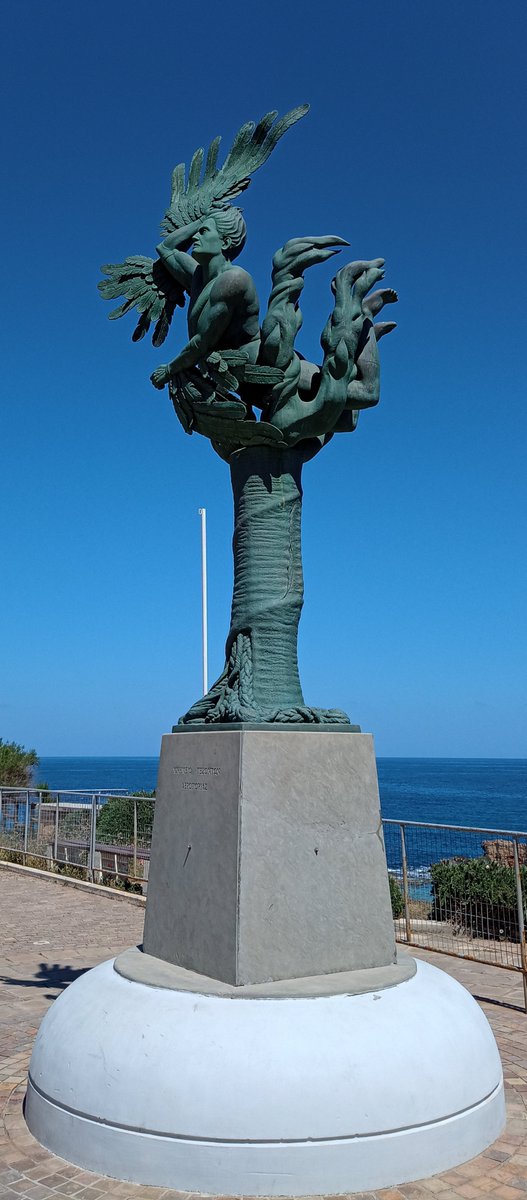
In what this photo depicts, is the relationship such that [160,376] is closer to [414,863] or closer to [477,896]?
[477,896]

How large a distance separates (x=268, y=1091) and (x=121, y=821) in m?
11.8

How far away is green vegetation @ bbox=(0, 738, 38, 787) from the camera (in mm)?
26356

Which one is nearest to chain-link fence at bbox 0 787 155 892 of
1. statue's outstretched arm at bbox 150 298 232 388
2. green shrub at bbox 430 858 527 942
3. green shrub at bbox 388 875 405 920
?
green shrub at bbox 388 875 405 920

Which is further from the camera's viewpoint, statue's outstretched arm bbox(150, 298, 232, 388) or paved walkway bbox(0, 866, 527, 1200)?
statue's outstretched arm bbox(150, 298, 232, 388)

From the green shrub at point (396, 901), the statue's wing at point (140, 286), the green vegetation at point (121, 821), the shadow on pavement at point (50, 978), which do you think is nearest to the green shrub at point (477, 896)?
the green shrub at point (396, 901)

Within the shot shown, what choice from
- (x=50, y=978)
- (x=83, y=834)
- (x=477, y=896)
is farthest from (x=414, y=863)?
(x=83, y=834)

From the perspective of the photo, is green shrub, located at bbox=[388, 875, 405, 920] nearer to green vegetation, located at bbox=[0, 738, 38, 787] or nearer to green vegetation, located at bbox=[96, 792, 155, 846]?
green vegetation, located at bbox=[96, 792, 155, 846]

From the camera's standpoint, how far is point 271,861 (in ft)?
16.3

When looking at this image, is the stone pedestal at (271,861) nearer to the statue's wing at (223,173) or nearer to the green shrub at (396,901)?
the statue's wing at (223,173)

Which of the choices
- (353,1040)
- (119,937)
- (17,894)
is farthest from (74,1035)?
(17,894)

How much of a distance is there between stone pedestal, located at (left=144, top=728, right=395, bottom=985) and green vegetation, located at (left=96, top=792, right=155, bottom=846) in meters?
9.08

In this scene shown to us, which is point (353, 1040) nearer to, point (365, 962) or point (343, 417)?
point (365, 962)

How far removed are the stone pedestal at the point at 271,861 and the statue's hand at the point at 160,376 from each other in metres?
2.52

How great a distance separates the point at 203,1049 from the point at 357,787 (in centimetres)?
177
